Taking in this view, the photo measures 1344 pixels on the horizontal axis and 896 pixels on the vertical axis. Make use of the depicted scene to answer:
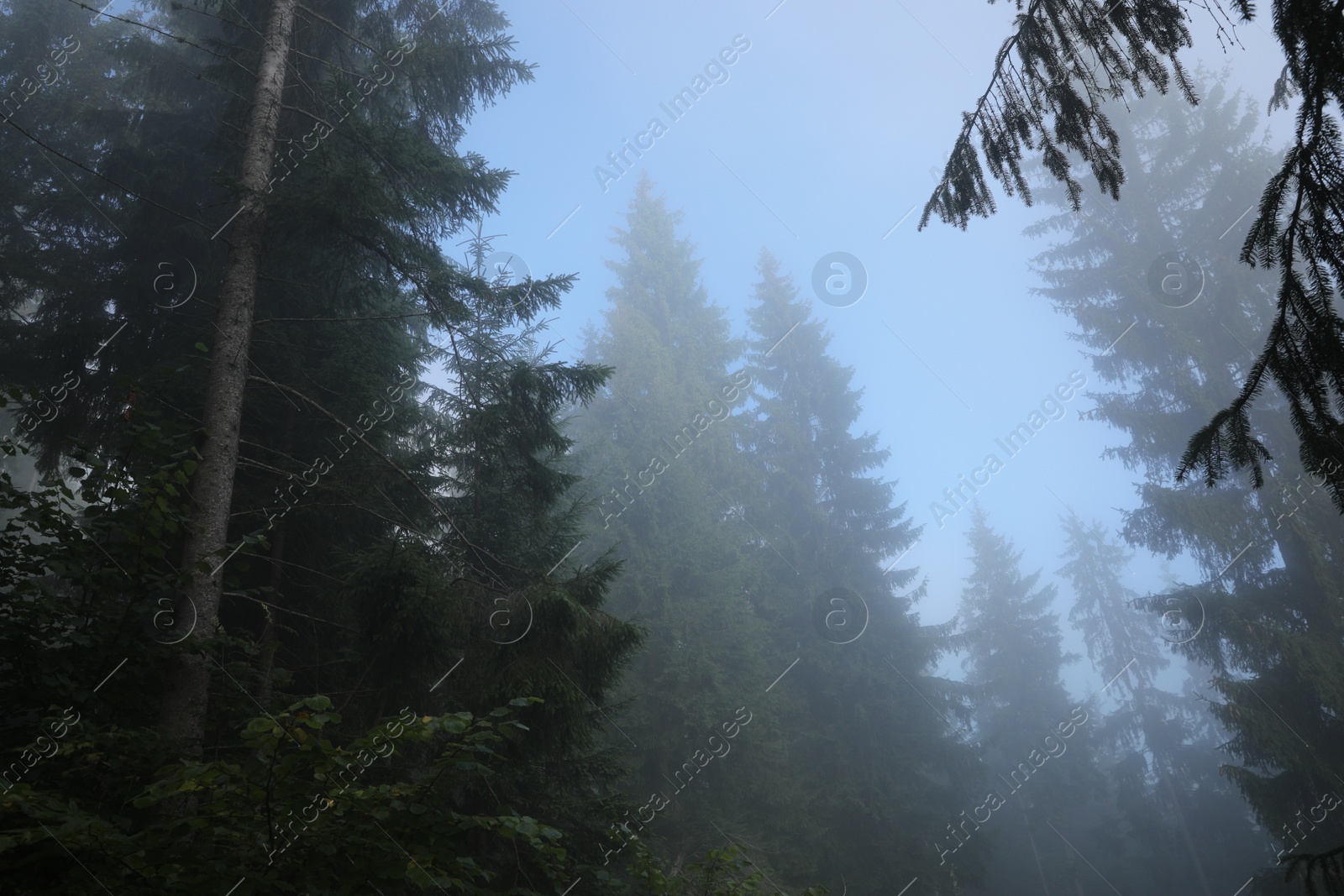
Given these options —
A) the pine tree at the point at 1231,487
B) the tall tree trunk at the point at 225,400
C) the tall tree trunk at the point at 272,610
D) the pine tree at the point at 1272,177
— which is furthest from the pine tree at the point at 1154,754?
the tall tree trunk at the point at 225,400

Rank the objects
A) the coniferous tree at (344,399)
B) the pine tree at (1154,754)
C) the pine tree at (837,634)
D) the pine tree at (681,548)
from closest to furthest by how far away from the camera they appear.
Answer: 1. the coniferous tree at (344,399)
2. the pine tree at (681,548)
3. the pine tree at (837,634)
4. the pine tree at (1154,754)

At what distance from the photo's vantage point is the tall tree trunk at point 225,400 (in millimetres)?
4445

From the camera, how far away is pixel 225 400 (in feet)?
17.9

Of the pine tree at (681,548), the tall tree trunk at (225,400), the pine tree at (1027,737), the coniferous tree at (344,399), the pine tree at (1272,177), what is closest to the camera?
the pine tree at (1272,177)

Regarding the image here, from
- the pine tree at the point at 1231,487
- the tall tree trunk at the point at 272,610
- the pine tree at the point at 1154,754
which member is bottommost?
the pine tree at the point at 1154,754

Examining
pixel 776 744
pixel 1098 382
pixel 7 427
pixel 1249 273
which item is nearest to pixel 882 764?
pixel 776 744

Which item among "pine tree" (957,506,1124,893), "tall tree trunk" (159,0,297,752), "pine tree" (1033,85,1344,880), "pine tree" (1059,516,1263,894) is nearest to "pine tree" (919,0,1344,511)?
"tall tree trunk" (159,0,297,752)

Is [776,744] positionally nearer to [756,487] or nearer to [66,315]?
[756,487]

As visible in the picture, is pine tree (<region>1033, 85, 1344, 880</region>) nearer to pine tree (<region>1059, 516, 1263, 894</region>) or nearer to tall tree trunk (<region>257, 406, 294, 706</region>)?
pine tree (<region>1059, 516, 1263, 894</region>)

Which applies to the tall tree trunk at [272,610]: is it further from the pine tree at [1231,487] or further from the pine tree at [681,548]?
the pine tree at [1231,487]

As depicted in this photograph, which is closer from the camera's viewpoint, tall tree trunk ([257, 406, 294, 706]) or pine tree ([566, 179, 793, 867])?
tall tree trunk ([257, 406, 294, 706])

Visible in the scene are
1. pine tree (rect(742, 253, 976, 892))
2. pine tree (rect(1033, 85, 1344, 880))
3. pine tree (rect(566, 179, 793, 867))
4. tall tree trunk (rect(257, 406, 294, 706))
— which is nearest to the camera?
tall tree trunk (rect(257, 406, 294, 706))

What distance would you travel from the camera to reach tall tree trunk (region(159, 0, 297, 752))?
445cm

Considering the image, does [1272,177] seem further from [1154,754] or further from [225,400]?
[1154,754]
